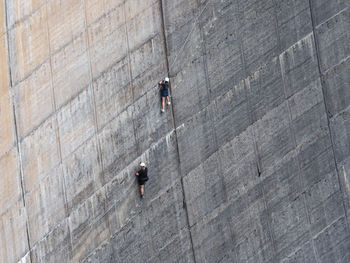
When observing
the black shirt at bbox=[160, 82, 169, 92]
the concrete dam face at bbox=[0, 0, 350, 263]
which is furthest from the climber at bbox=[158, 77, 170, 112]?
the concrete dam face at bbox=[0, 0, 350, 263]

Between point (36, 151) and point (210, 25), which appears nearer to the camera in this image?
point (36, 151)

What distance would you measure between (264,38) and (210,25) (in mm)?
2001

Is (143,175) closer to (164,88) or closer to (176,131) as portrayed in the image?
(176,131)

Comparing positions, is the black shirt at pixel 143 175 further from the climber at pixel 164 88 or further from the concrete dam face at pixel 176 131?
the climber at pixel 164 88

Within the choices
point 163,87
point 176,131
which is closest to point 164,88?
point 163,87

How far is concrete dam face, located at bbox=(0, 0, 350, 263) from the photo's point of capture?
24.0m

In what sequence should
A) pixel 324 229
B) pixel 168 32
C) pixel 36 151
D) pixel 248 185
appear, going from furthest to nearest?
pixel 324 229, pixel 248 185, pixel 168 32, pixel 36 151

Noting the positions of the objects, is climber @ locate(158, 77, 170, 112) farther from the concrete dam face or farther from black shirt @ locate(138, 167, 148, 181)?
black shirt @ locate(138, 167, 148, 181)

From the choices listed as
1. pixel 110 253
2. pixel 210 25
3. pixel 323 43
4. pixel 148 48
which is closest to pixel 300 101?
pixel 323 43

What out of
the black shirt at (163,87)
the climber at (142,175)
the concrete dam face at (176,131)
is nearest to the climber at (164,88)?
the black shirt at (163,87)

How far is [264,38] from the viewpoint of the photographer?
30.5m

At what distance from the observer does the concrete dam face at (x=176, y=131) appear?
24.0 meters

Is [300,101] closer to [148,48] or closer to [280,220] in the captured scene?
[280,220]

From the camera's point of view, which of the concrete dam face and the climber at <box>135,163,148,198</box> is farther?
the climber at <box>135,163,148,198</box>
